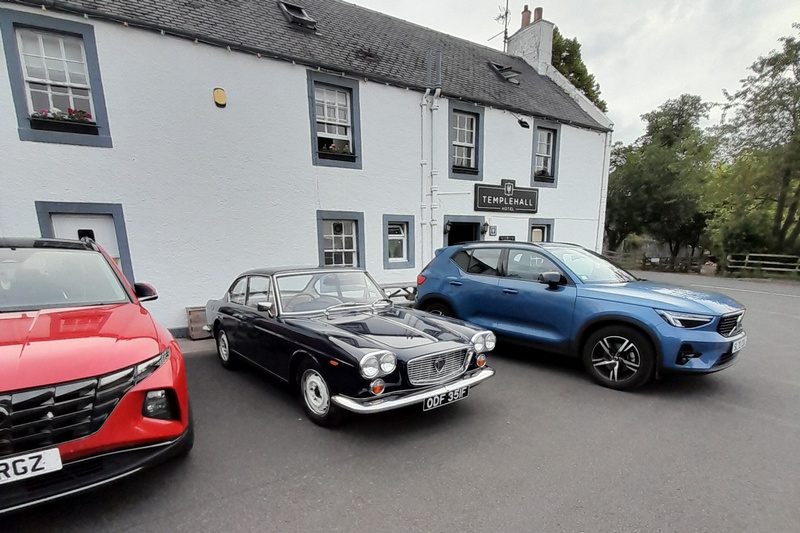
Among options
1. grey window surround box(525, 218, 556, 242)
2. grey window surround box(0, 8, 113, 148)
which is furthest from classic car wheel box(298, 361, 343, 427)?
grey window surround box(525, 218, 556, 242)

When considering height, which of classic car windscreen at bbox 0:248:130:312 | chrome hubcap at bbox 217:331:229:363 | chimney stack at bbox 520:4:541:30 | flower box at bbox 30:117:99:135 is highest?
chimney stack at bbox 520:4:541:30

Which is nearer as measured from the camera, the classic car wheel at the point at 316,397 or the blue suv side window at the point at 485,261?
the classic car wheel at the point at 316,397

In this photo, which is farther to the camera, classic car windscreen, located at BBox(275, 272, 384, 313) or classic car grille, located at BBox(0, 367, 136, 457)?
classic car windscreen, located at BBox(275, 272, 384, 313)

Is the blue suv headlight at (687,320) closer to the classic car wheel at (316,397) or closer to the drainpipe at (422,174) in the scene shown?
the classic car wheel at (316,397)

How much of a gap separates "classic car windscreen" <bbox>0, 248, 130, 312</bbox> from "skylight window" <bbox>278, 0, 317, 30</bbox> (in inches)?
293

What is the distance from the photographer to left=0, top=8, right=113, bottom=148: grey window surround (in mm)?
5070

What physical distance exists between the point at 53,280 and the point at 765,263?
85.3 ft

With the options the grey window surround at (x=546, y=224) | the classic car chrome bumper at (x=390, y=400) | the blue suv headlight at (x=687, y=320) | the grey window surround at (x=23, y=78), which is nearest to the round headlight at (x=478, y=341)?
the classic car chrome bumper at (x=390, y=400)

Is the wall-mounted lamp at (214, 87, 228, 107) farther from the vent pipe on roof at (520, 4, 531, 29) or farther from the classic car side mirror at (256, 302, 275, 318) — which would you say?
the vent pipe on roof at (520, 4, 531, 29)

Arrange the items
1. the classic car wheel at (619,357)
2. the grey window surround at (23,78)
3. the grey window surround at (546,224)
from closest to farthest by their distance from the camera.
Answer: the classic car wheel at (619,357), the grey window surround at (23,78), the grey window surround at (546,224)

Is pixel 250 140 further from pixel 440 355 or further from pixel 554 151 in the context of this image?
pixel 554 151

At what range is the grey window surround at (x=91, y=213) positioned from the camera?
5422mm

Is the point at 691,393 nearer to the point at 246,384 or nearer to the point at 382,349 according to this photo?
the point at 382,349

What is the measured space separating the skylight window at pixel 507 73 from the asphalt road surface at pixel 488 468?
10.4 m
